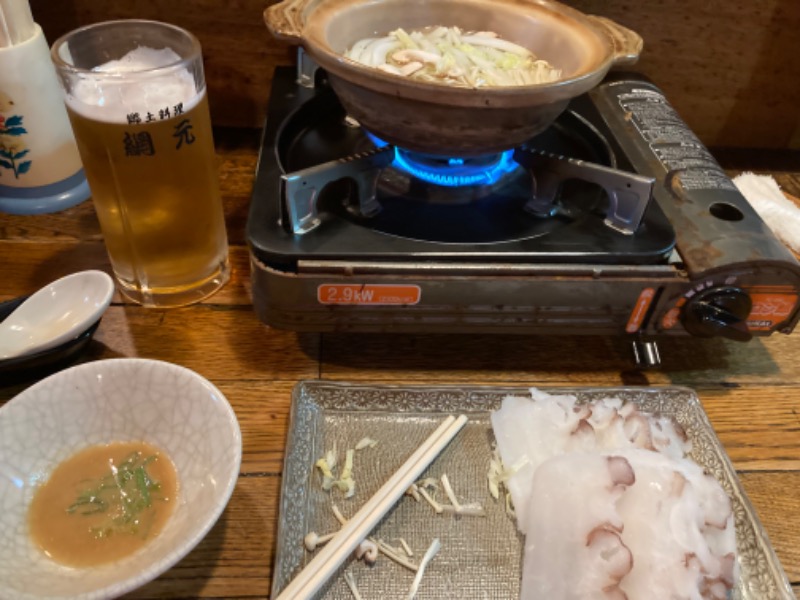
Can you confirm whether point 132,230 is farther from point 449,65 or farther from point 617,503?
point 617,503

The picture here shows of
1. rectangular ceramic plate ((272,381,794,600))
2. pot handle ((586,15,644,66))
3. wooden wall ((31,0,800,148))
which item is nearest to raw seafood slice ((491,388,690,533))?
rectangular ceramic plate ((272,381,794,600))

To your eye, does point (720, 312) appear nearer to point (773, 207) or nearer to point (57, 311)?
point (773, 207)

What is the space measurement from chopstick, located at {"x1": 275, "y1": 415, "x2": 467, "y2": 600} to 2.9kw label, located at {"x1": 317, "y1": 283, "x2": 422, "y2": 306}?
171 millimetres

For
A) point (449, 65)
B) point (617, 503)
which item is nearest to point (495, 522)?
point (617, 503)

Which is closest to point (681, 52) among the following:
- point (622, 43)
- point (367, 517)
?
point (622, 43)

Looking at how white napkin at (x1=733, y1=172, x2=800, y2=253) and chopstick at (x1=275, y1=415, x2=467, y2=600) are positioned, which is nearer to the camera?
chopstick at (x1=275, y1=415, x2=467, y2=600)

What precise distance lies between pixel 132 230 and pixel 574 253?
2.01 ft

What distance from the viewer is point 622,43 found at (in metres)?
0.92

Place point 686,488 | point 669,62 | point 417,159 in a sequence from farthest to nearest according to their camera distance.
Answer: point 669,62
point 417,159
point 686,488

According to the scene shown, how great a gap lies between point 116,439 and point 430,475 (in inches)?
14.9

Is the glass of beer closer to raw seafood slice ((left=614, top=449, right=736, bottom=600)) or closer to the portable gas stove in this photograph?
the portable gas stove

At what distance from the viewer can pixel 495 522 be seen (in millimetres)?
775

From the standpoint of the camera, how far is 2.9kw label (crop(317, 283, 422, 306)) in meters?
0.84

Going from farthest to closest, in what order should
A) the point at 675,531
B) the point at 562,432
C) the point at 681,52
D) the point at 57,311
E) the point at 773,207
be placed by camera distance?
the point at 681,52
the point at 773,207
the point at 57,311
the point at 562,432
the point at 675,531
